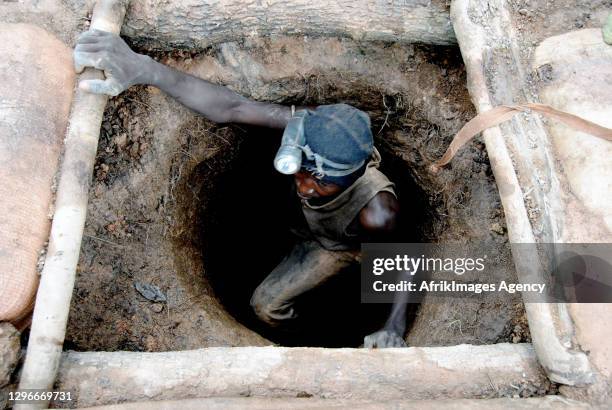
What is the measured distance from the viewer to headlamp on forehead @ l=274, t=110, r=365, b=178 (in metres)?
2.32

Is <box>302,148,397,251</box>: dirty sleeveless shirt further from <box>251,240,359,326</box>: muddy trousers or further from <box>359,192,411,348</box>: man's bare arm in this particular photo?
<box>251,240,359,326</box>: muddy trousers

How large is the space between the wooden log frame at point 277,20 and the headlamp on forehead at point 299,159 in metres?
0.73

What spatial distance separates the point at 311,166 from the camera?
2426mm

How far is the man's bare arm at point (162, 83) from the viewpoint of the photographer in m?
2.50

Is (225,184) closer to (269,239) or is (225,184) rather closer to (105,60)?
(269,239)

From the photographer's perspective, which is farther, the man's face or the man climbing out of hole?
the man's face

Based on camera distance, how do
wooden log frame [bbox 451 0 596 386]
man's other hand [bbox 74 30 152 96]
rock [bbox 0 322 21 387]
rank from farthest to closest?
man's other hand [bbox 74 30 152 96], wooden log frame [bbox 451 0 596 386], rock [bbox 0 322 21 387]

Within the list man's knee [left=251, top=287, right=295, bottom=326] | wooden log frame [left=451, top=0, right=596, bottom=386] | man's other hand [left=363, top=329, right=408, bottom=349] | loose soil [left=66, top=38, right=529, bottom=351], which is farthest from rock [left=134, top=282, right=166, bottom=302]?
wooden log frame [left=451, top=0, right=596, bottom=386]

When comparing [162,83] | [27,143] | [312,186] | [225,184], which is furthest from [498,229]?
[27,143]

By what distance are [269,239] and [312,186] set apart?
1.66 metres

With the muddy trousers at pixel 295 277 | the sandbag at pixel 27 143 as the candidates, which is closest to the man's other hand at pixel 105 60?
the sandbag at pixel 27 143

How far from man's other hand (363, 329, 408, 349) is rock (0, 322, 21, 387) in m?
1.65

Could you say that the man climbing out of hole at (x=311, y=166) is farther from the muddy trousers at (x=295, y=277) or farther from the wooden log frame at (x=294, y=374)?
the wooden log frame at (x=294, y=374)

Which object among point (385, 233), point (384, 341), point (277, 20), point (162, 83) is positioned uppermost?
point (277, 20)
